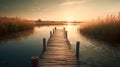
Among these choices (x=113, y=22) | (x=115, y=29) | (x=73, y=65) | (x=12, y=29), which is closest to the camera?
(x=73, y=65)

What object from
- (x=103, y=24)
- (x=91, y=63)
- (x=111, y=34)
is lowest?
(x=91, y=63)

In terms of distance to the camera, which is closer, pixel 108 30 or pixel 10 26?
pixel 108 30

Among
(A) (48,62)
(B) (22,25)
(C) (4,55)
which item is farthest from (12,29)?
(A) (48,62)

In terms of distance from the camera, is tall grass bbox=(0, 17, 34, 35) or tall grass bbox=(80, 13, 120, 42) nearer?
tall grass bbox=(80, 13, 120, 42)

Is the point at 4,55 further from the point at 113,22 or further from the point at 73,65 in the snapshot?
the point at 113,22

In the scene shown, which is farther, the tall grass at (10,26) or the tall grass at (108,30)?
the tall grass at (10,26)

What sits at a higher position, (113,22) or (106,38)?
(113,22)

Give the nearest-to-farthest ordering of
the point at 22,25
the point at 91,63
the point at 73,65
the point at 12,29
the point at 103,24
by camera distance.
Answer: the point at 73,65 → the point at 91,63 → the point at 103,24 → the point at 12,29 → the point at 22,25

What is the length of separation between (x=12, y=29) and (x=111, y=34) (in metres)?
14.9

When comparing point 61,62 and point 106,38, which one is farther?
point 106,38

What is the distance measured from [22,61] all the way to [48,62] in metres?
2.36

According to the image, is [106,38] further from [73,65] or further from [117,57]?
[73,65]

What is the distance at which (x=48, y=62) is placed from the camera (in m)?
8.38

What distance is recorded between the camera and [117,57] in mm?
10656
